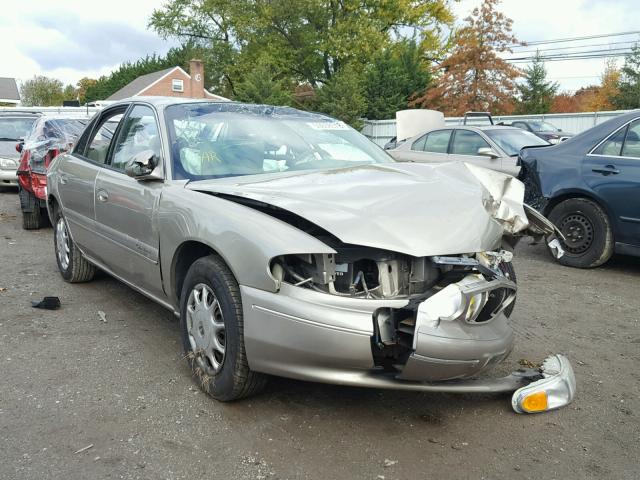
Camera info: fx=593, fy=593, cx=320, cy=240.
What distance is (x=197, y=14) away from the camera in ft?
150

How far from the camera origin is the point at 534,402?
→ 9.77 feet

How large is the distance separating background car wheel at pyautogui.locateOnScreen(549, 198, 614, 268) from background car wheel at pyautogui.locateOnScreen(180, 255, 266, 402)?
4.48 meters

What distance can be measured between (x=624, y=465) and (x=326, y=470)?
4.28 feet

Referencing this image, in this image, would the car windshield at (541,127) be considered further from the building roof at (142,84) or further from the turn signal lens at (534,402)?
the building roof at (142,84)

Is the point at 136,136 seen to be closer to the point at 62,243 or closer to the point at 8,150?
the point at 62,243

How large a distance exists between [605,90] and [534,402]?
4633 cm

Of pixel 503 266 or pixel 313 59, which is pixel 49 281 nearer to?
pixel 503 266

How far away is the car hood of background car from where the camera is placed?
268 cm

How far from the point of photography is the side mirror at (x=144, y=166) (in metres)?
3.56

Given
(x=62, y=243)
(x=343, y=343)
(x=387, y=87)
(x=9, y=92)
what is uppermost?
(x=9, y=92)

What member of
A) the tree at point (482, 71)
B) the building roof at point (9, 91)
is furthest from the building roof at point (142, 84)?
the tree at point (482, 71)

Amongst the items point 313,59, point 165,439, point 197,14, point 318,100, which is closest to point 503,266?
point 165,439

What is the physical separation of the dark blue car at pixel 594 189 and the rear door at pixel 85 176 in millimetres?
4498

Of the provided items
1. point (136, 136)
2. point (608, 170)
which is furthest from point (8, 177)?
point (608, 170)
